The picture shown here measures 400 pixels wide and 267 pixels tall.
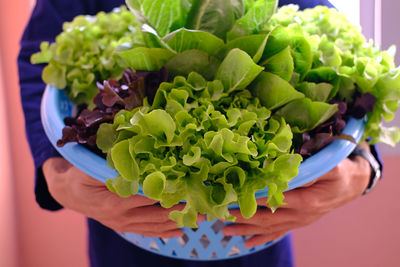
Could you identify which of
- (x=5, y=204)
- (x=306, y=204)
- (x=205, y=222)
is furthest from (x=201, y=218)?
(x=5, y=204)

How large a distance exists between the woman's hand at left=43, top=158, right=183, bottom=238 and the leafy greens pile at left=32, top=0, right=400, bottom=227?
0.11m

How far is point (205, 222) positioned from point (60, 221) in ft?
3.54

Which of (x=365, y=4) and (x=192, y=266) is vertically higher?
(x=365, y=4)

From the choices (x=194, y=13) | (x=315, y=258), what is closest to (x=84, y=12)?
(x=194, y=13)

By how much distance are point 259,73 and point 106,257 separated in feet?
1.67

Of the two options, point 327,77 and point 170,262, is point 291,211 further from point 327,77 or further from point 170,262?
point 170,262

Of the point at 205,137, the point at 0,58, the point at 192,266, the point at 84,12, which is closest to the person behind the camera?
the point at 205,137

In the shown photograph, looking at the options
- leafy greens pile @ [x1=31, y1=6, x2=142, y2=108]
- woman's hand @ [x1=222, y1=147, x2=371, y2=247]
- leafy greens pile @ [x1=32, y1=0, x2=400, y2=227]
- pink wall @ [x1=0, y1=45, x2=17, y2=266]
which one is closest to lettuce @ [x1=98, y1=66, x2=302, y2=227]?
leafy greens pile @ [x1=32, y1=0, x2=400, y2=227]

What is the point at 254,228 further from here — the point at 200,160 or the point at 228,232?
the point at 200,160

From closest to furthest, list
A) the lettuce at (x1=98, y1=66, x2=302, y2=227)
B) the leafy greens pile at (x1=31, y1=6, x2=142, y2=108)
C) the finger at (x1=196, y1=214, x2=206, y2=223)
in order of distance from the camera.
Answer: the lettuce at (x1=98, y1=66, x2=302, y2=227) → the finger at (x1=196, y1=214, x2=206, y2=223) → the leafy greens pile at (x1=31, y1=6, x2=142, y2=108)

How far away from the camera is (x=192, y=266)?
0.75 metres

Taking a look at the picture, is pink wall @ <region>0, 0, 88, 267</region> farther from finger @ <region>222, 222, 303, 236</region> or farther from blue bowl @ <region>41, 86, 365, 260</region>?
finger @ <region>222, 222, 303, 236</region>

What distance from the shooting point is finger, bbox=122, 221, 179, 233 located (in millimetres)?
552

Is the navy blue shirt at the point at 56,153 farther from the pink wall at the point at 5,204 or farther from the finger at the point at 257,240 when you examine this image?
the pink wall at the point at 5,204
